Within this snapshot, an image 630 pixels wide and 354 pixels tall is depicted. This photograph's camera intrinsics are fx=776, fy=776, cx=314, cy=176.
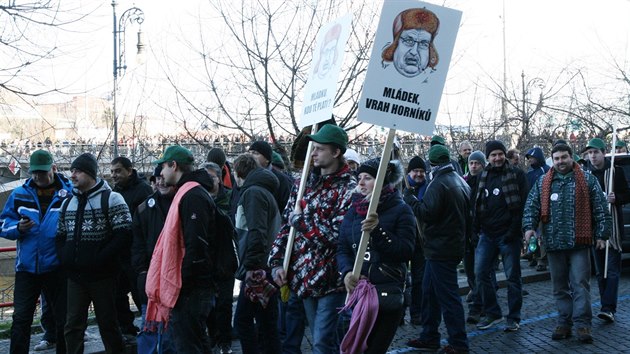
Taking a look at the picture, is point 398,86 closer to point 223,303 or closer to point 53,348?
point 223,303

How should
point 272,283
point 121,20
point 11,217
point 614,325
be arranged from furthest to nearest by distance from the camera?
point 121,20, point 614,325, point 11,217, point 272,283

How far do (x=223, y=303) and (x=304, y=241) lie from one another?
220 centimetres

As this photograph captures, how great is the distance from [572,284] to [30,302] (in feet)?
17.5

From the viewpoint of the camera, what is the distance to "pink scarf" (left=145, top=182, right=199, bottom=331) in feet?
18.8

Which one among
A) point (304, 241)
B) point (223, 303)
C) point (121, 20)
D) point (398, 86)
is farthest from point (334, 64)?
point (121, 20)

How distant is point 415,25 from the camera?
5441 mm

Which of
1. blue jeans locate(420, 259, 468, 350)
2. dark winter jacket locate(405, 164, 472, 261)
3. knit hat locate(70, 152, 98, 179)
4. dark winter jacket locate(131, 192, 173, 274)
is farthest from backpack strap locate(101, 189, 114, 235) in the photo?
blue jeans locate(420, 259, 468, 350)

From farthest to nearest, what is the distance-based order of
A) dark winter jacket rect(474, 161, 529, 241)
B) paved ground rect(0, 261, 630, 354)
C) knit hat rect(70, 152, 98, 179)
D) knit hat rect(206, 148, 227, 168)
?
knit hat rect(206, 148, 227, 168), dark winter jacket rect(474, 161, 529, 241), paved ground rect(0, 261, 630, 354), knit hat rect(70, 152, 98, 179)

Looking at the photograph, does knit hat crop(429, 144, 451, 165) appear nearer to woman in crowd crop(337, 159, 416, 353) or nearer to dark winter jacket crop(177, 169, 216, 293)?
woman in crowd crop(337, 159, 416, 353)

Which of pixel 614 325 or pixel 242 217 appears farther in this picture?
pixel 614 325

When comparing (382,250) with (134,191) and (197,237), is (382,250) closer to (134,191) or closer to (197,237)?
(197,237)

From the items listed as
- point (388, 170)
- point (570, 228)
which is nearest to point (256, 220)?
point (388, 170)

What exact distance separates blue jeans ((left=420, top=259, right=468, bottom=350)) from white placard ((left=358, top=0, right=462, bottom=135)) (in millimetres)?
2433

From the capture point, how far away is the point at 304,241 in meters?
5.79
